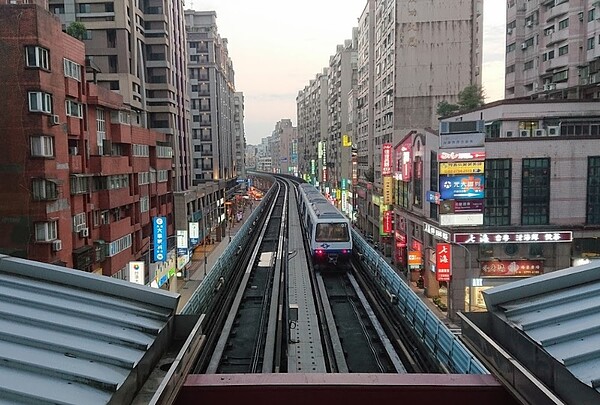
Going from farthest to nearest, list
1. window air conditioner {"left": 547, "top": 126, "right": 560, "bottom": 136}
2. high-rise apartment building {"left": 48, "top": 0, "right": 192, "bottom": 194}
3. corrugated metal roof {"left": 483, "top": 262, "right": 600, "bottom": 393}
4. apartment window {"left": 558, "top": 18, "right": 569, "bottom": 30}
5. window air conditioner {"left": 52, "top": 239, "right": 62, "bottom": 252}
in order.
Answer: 1. apartment window {"left": 558, "top": 18, "right": 569, "bottom": 30}
2. high-rise apartment building {"left": 48, "top": 0, "right": 192, "bottom": 194}
3. window air conditioner {"left": 547, "top": 126, "right": 560, "bottom": 136}
4. window air conditioner {"left": 52, "top": 239, "right": 62, "bottom": 252}
5. corrugated metal roof {"left": 483, "top": 262, "right": 600, "bottom": 393}

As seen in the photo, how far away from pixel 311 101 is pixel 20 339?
126m

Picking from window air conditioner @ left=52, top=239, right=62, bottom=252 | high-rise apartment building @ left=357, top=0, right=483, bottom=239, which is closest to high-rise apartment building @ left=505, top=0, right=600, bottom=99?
high-rise apartment building @ left=357, top=0, right=483, bottom=239

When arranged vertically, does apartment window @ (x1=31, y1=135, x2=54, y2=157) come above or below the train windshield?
above

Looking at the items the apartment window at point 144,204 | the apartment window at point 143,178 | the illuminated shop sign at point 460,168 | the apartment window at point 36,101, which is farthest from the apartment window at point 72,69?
the illuminated shop sign at point 460,168

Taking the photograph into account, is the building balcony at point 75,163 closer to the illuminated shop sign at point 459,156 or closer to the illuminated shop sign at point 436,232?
the illuminated shop sign at point 459,156

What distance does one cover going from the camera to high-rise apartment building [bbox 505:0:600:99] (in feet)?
121

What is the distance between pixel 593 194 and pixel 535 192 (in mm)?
2900

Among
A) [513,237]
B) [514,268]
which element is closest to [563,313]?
[513,237]

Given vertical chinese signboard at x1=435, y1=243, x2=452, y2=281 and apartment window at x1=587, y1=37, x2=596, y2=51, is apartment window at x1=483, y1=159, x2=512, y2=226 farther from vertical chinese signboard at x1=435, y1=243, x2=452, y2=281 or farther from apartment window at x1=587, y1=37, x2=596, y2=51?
apartment window at x1=587, y1=37, x2=596, y2=51

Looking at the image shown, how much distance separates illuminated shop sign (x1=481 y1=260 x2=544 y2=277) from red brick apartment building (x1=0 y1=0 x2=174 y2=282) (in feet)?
64.1

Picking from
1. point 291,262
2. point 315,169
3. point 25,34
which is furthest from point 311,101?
point 25,34

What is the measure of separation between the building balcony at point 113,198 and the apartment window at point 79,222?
6.54 feet

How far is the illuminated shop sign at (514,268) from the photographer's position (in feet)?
81.1

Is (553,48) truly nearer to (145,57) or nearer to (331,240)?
(331,240)
